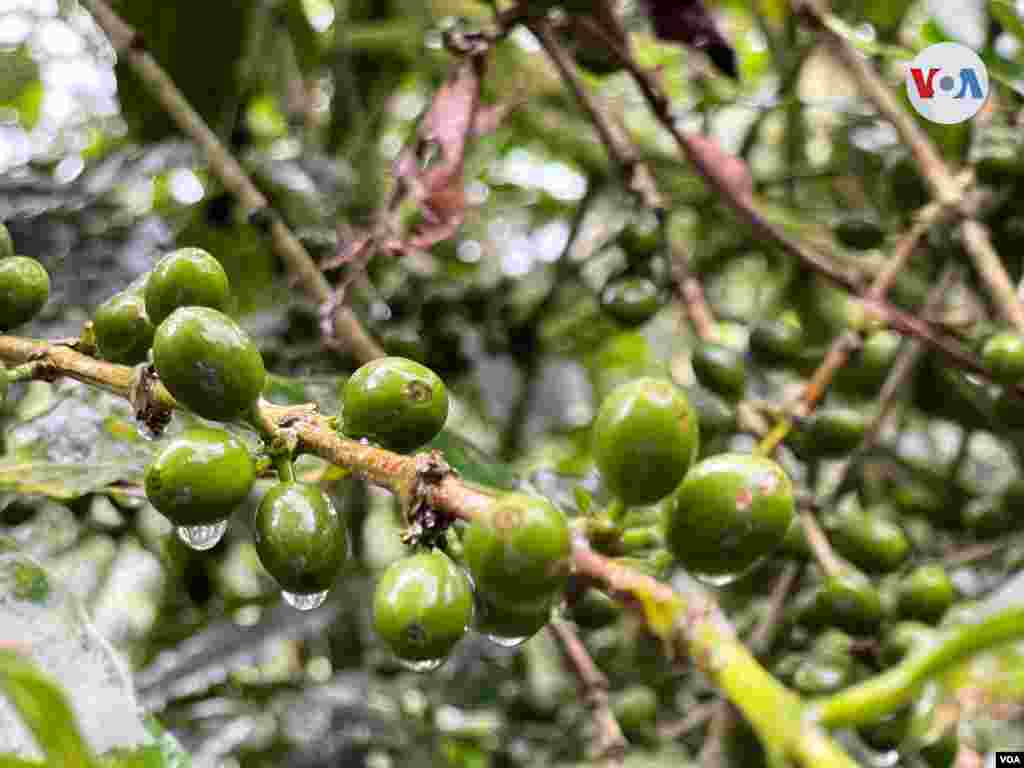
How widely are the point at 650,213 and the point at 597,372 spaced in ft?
2.41

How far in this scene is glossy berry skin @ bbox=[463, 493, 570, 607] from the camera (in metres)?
0.58

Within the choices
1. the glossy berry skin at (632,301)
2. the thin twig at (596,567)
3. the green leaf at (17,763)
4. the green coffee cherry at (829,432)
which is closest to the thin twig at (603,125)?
the glossy berry skin at (632,301)

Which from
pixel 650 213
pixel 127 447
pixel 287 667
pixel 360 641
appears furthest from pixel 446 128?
pixel 287 667

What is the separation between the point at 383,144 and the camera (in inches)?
91.0

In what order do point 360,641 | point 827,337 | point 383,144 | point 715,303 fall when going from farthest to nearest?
point 383,144, point 715,303, point 827,337, point 360,641

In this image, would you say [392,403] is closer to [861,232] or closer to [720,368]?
[720,368]

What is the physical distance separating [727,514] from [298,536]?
0.86 feet

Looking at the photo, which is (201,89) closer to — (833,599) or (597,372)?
(597,372)

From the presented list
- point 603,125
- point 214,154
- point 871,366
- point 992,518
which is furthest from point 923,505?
point 214,154

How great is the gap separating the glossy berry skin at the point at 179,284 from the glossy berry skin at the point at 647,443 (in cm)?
33

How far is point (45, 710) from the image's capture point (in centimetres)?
51

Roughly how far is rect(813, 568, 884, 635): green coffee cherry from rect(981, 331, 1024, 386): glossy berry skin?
279 mm

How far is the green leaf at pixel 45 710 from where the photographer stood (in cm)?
50

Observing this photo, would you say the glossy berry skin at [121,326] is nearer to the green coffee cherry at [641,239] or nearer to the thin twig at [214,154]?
the thin twig at [214,154]
